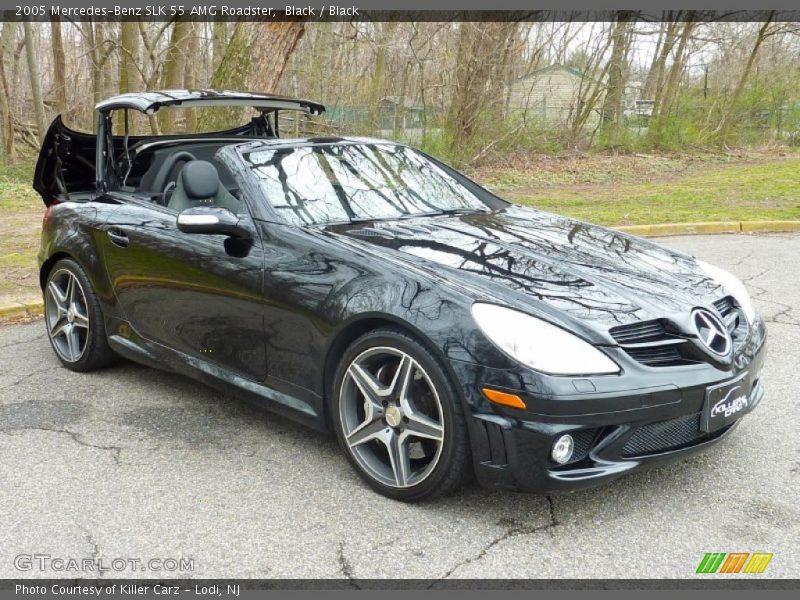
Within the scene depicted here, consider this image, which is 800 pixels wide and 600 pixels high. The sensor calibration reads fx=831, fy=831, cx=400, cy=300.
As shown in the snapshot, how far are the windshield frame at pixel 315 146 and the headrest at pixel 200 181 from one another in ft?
0.50

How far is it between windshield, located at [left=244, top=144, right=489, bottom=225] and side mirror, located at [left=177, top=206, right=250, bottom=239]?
203 mm

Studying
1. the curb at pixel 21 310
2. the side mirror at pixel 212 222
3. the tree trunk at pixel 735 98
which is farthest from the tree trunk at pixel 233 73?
the tree trunk at pixel 735 98

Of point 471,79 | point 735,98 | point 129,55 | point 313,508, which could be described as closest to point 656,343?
point 313,508

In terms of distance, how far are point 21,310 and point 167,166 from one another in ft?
8.17

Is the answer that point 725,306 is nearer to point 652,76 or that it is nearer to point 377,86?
point 377,86

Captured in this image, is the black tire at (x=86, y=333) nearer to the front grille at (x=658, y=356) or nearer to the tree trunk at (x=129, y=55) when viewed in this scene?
the front grille at (x=658, y=356)

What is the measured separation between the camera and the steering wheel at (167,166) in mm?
4848

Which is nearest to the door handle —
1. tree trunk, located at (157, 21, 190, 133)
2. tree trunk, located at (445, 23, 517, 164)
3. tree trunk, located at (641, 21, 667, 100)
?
tree trunk, located at (157, 21, 190, 133)

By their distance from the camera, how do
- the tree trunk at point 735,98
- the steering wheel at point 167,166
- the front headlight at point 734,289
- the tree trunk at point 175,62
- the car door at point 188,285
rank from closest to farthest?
the front headlight at point 734,289 → the car door at point 188,285 → the steering wheel at point 167,166 → the tree trunk at point 175,62 → the tree trunk at point 735,98

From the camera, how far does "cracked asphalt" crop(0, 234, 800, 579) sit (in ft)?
9.55

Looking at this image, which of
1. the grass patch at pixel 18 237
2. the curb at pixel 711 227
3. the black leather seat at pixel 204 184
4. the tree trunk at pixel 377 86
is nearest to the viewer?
the black leather seat at pixel 204 184

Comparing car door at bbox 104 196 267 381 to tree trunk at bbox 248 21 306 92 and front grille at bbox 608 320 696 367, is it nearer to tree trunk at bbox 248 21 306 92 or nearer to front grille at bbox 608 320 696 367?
front grille at bbox 608 320 696 367

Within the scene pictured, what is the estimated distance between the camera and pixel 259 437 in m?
4.09

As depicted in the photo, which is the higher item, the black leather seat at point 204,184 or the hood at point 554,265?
the black leather seat at point 204,184
